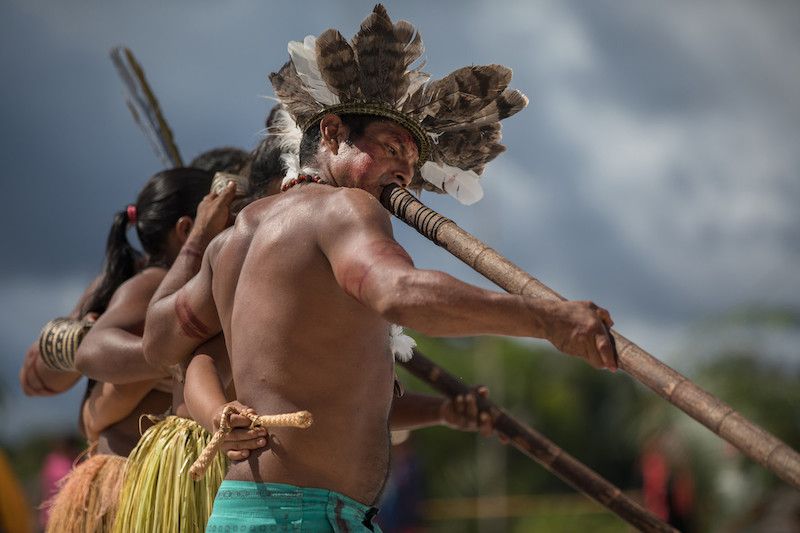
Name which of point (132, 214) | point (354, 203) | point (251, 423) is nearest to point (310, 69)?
point (354, 203)

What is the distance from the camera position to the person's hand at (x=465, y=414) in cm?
348

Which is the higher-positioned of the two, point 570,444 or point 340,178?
point 570,444

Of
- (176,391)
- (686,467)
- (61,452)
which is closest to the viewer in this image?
(176,391)

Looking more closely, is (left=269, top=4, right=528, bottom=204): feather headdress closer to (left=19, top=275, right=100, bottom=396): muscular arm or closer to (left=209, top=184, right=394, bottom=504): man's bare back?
(left=209, top=184, right=394, bottom=504): man's bare back

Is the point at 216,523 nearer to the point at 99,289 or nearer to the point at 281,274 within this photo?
the point at 281,274

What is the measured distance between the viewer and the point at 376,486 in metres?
2.14

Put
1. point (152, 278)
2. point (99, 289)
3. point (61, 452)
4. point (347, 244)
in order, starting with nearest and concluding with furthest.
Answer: point (347, 244) → point (152, 278) → point (99, 289) → point (61, 452)

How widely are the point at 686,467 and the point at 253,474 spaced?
22.8ft

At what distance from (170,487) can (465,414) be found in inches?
46.5

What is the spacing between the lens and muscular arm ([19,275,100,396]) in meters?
3.76

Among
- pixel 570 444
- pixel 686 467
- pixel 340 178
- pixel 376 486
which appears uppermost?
pixel 570 444

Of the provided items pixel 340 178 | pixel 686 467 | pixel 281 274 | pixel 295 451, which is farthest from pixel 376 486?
pixel 686 467

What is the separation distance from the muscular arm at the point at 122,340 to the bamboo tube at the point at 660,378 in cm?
112

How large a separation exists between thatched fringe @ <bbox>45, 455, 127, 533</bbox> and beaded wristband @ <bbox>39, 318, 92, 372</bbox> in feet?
1.24
